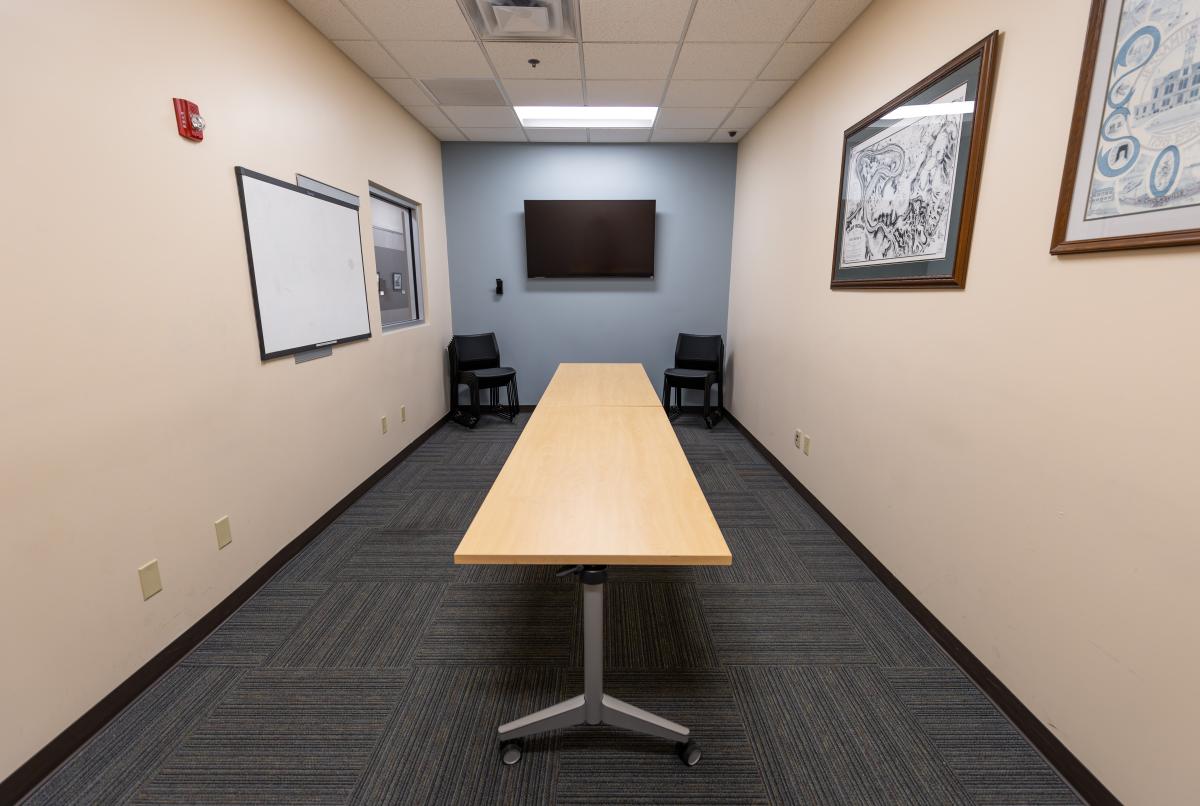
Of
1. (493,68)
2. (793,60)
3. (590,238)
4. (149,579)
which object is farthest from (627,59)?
(149,579)

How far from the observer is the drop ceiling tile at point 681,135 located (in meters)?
4.32

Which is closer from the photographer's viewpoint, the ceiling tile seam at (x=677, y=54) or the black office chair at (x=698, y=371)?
the ceiling tile seam at (x=677, y=54)

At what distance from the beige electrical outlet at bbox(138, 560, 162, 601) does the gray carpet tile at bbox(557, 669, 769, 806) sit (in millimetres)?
1413

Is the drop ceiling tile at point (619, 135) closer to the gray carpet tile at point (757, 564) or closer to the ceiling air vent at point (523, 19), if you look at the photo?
the ceiling air vent at point (523, 19)

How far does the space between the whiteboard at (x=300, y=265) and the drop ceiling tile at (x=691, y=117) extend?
2.41 metres

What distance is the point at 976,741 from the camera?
1.50 meters

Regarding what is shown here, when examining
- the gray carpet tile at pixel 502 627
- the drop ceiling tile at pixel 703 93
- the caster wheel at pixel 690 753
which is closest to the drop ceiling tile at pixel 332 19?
the drop ceiling tile at pixel 703 93

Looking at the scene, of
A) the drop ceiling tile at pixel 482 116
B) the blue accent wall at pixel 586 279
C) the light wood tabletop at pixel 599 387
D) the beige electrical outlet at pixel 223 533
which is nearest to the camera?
the beige electrical outlet at pixel 223 533

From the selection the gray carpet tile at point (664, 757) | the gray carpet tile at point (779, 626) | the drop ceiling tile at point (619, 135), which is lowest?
the gray carpet tile at point (664, 757)

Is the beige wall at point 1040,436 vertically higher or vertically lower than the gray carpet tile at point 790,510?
higher

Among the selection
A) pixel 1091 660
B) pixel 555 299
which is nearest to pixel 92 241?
pixel 1091 660

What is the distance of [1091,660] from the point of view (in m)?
1.33

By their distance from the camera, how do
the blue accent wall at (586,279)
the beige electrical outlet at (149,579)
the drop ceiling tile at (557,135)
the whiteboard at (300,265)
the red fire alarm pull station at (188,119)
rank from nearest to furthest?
1. the beige electrical outlet at (149,579)
2. the red fire alarm pull station at (188,119)
3. the whiteboard at (300,265)
4. the drop ceiling tile at (557,135)
5. the blue accent wall at (586,279)

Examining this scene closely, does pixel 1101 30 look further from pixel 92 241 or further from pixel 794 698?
pixel 92 241
